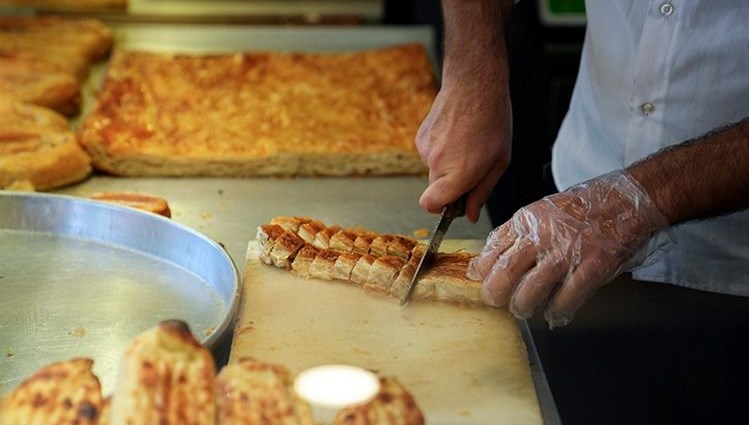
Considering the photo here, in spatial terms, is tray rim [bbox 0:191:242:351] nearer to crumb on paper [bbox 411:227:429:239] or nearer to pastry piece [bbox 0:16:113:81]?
crumb on paper [bbox 411:227:429:239]

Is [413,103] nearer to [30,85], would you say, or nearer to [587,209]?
[30,85]

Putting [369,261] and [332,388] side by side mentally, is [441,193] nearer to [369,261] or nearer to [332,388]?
[369,261]

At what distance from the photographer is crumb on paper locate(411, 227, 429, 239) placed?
289cm

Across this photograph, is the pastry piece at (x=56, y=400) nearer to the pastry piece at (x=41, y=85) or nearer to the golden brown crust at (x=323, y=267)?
the golden brown crust at (x=323, y=267)

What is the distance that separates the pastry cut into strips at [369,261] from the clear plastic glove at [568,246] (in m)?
0.10

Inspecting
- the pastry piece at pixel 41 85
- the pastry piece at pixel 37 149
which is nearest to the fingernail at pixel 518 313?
the pastry piece at pixel 37 149

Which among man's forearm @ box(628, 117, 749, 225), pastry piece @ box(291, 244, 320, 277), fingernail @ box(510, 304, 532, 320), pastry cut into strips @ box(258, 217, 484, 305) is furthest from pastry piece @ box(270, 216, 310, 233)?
man's forearm @ box(628, 117, 749, 225)

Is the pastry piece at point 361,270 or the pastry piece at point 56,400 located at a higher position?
the pastry piece at point 56,400

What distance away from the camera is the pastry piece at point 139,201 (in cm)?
284

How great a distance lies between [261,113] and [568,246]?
179cm

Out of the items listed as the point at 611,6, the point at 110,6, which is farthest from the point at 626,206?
the point at 110,6

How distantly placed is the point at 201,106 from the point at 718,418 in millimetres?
1935

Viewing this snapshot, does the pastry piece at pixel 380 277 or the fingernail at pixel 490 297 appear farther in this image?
the pastry piece at pixel 380 277

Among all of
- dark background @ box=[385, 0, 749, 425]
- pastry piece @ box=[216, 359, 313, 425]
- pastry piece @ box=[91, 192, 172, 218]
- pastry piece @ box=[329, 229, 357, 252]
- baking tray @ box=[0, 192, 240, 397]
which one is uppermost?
pastry piece @ box=[216, 359, 313, 425]
